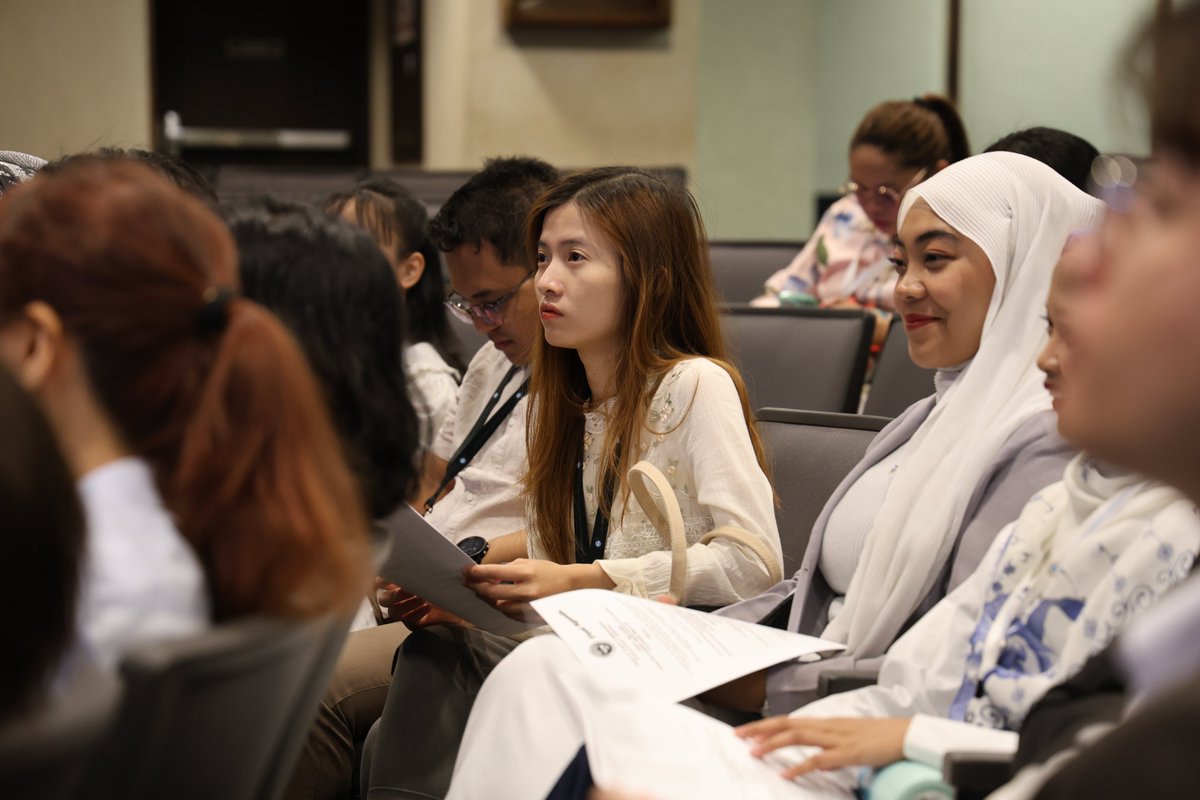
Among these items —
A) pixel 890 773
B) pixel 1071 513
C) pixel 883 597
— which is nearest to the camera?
pixel 890 773

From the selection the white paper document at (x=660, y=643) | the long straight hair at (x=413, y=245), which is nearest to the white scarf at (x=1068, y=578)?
the white paper document at (x=660, y=643)

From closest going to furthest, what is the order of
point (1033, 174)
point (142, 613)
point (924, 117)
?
1. point (142, 613)
2. point (1033, 174)
3. point (924, 117)

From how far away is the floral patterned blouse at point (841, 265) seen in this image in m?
4.12

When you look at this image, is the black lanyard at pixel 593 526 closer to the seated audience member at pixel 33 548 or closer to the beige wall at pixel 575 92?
the seated audience member at pixel 33 548

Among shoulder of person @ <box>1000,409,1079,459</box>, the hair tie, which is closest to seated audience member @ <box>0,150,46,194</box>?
the hair tie

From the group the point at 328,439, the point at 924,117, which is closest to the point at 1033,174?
the point at 328,439

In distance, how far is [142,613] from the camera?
0.91 meters

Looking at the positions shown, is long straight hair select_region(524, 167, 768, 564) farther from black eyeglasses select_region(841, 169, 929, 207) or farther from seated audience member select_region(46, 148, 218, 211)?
black eyeglasses select_region(841, 169, 929, 207)

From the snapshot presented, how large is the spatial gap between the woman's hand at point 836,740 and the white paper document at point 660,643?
116mm

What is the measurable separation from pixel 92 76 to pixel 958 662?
6.10 metres

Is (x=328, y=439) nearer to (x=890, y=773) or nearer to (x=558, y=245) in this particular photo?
(x=890, y=773)

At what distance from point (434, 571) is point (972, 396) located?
2.37 ft

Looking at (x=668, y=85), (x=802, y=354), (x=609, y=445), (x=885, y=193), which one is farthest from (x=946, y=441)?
(x=668, y=85)

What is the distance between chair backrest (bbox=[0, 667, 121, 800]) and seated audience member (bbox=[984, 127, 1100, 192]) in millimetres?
2081
